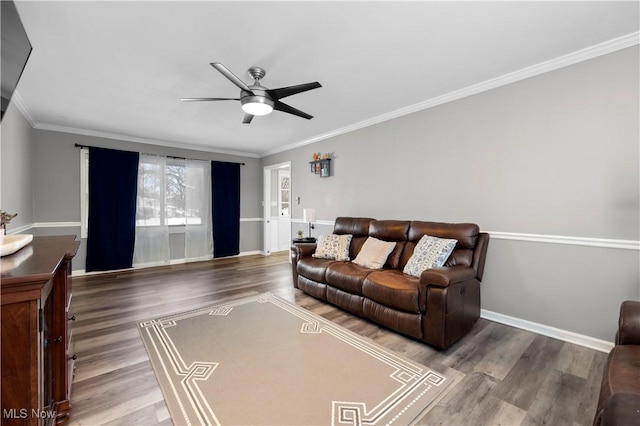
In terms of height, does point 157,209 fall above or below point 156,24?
below

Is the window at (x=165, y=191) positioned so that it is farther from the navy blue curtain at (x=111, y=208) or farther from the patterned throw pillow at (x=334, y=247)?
the patterned throw pillow at (x=334, y=247)

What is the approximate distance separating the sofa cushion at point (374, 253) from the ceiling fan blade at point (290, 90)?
2012 millimetres

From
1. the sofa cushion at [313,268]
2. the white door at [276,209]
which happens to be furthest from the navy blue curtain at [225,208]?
the sofa cushion at [313,268]

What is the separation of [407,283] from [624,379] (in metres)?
1.53

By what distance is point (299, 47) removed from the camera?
227 centimetres

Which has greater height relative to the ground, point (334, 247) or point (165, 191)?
point (165, 191)

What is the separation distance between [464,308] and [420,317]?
0.48 m

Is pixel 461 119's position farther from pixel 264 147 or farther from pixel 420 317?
pixel 264 147

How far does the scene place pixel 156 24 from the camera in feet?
6.54

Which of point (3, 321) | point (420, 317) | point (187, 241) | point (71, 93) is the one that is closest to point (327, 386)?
point (420, 317)

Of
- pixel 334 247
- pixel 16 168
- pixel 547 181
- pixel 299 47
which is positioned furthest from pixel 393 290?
pixel 16 168

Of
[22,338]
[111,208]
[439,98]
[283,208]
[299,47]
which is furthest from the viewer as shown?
[283,208]

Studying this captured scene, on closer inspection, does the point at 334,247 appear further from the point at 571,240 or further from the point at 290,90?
the point at 571,240

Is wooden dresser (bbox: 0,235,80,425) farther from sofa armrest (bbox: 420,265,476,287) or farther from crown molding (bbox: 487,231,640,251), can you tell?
crown molding (bbox: 487,231,640,251)
